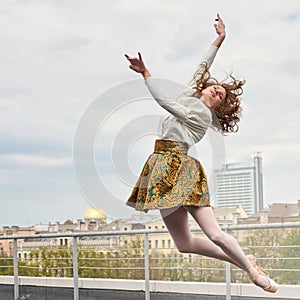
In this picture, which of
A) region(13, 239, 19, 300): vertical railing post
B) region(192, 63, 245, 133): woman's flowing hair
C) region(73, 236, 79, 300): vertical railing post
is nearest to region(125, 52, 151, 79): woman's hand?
region(192, 63, 245, 133): woman's flowing hair

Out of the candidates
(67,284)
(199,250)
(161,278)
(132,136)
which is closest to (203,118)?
(132,136)

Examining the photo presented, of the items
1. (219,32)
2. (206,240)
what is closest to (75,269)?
(206,240)

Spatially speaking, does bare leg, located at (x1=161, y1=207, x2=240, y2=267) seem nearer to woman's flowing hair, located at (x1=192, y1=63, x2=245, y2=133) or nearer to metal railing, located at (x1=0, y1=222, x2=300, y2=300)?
woman's flowing hair, located at (x1=192, y1=63, x2=245, y2=133)

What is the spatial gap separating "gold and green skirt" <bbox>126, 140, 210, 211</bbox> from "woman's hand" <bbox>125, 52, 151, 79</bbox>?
34 cm

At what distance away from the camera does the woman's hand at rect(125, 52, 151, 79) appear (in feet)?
10.2

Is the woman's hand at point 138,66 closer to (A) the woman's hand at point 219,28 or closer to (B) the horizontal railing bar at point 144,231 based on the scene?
(A) the woman's hand at point 219,28

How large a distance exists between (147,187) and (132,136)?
0.89ft

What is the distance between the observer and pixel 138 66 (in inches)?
123

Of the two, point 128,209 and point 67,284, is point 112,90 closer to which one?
point 128,209

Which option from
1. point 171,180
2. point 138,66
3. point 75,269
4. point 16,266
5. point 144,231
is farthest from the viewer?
point 16,266

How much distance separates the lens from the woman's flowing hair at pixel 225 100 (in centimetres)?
338

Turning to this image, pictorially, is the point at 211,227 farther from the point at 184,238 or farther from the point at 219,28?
the point at 219,28

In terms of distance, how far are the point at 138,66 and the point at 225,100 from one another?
51cm

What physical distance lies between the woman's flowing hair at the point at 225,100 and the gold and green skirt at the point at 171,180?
25 cm
